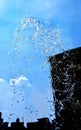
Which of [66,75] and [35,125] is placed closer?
[35,125]

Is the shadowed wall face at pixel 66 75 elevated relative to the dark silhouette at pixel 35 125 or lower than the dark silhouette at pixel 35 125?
elevated

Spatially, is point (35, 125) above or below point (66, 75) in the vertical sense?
below

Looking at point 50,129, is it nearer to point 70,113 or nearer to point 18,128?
point 18,128

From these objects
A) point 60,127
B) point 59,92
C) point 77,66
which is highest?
point 77,66

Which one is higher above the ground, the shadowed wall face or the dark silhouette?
the shadowed wall face

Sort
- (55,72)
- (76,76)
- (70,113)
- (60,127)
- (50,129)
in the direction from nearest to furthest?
(70,113), (60,127), (50,129), (76,76), (55,72)

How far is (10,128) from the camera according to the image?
5041cm

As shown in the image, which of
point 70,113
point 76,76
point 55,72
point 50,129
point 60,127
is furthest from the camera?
point 55,72

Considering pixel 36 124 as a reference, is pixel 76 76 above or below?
above

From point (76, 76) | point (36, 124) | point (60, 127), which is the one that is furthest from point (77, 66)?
point (60, 127)

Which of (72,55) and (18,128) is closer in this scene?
(18,128)

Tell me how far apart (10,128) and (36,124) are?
391 centimetres

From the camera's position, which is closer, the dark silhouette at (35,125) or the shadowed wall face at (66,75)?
the dark silhouette at (35,125)

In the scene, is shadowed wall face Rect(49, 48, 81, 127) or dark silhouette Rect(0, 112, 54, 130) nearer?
dark silhouette Rect(0, 112, 54, 130)
